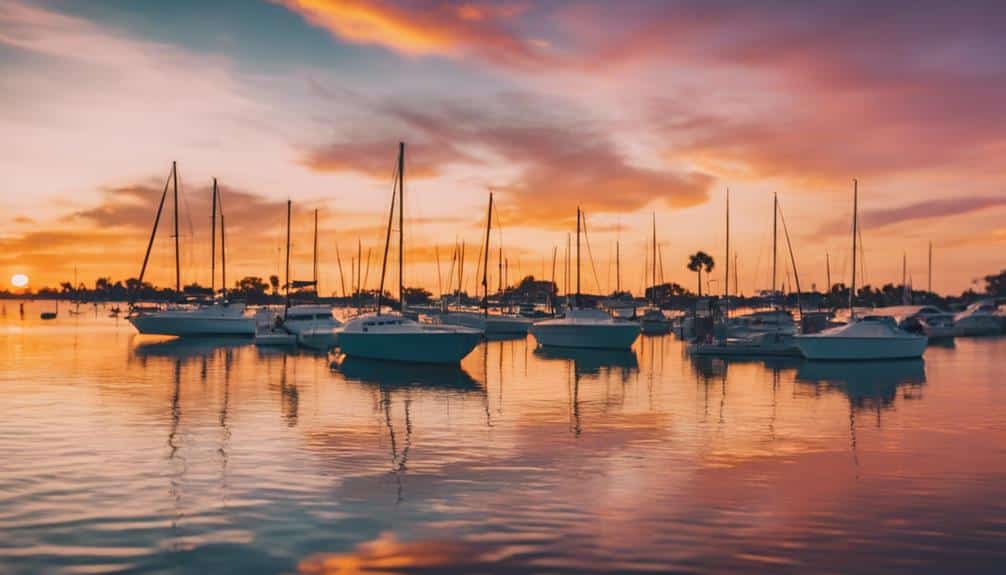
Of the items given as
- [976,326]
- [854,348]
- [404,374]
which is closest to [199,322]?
[404,374]

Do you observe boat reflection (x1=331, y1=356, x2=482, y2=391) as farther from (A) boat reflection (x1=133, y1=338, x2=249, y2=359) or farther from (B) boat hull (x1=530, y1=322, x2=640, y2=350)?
(B) boat hull (x1=530, y1=322, x2=640, y2=350)

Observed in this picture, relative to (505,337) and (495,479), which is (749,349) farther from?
(495,479)

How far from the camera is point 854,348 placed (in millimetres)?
47625

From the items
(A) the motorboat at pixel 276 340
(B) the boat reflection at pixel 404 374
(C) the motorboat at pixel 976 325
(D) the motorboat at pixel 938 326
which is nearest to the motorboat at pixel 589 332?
(B) the boat reflection at pixel 404 374

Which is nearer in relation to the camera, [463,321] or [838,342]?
[838,342]

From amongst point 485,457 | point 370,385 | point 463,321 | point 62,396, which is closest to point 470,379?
point 370,385

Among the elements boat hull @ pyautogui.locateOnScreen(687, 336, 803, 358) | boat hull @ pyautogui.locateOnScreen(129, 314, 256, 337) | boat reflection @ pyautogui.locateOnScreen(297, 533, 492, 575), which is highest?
boat hull @ pyautogui.locateOnScreen(129, 314, 256, 337)

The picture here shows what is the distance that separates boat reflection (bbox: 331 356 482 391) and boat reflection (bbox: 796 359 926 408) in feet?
49.6

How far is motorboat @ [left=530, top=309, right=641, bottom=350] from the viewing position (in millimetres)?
56938

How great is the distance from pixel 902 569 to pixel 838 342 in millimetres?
39794

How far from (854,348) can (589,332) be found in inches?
701

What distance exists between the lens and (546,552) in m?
11.0

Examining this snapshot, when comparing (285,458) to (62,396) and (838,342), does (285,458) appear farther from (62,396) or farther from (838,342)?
(838,342)

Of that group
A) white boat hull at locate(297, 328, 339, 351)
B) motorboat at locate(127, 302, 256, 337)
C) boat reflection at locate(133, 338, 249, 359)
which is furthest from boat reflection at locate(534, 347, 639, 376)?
motorboat at locate(127, 302, 256, 337)
